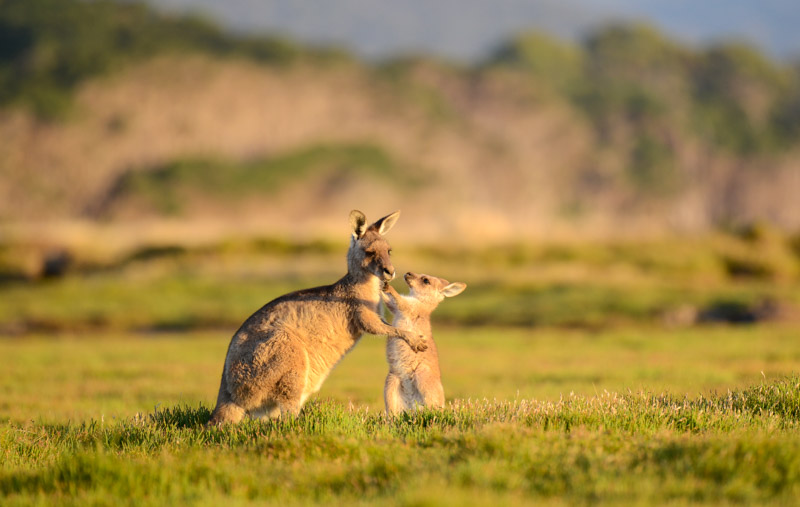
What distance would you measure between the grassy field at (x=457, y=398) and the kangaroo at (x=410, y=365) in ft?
1.13

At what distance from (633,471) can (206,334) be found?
22275mm

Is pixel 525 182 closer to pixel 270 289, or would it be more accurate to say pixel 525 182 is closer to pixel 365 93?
pixel 365 93

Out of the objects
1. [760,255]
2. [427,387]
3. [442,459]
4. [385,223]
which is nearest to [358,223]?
[385,223]

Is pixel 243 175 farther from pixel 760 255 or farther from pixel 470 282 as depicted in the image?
pixel 760 255

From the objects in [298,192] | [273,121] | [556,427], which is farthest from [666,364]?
[273,121]

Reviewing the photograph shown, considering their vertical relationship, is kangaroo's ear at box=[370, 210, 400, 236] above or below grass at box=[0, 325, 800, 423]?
above

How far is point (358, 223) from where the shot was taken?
865cm

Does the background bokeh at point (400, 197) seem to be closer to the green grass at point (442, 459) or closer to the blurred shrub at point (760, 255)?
the blurred shrub at point (760, 255)

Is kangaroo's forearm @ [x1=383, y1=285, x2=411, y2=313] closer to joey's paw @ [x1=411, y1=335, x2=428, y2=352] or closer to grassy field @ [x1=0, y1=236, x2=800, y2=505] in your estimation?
joey's paw @ [x1=411, y1=335, x2=428, y2=352]

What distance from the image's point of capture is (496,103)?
318 ft

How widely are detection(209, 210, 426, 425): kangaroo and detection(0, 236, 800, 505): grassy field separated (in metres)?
0.37

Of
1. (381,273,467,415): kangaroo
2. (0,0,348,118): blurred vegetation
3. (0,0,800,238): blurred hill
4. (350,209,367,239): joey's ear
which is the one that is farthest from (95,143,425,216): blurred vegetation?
(350,209,367,239): joey's ear

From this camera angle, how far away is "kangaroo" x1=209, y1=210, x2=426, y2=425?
8.01 meters

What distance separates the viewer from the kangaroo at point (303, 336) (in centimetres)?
801
